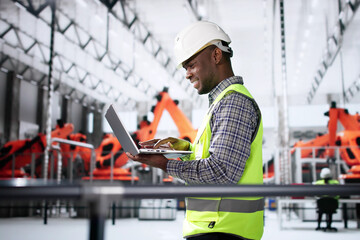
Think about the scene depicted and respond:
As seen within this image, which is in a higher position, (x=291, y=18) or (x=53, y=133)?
(x=291, y=18)

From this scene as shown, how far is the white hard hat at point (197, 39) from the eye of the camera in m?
1.54

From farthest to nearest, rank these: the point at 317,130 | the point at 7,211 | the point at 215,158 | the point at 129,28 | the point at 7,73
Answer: the point at 317,130 → the point at 7,73 → the point at 129,28 → the point at 7,211 → the point at 215,158

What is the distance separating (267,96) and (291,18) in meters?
8.09

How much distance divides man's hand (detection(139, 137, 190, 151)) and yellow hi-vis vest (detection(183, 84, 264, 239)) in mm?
259

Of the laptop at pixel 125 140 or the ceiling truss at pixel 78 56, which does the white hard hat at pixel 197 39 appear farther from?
the ceiling truss at pixel 78 56

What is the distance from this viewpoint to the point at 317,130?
18.6 m

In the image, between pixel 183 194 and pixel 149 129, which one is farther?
pixel 149 129

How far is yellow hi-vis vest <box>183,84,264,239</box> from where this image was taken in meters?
1.35

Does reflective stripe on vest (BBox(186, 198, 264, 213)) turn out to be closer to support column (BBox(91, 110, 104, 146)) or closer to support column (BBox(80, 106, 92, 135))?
support column (BBox(91, 110, 104, 146))

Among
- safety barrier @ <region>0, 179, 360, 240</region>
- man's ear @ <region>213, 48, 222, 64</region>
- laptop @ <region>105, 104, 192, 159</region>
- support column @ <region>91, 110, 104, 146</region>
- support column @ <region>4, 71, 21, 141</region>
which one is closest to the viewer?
safety barrier @ <region>0, 179, 360, 240</region>

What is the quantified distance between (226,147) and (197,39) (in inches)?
18.6

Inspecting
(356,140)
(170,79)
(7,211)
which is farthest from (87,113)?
(356,140)

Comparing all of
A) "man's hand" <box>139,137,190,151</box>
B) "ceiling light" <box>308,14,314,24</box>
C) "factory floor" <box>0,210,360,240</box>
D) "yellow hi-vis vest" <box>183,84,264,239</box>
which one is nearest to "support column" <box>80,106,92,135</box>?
"ceiling light" <box>308,14,314,24</box>

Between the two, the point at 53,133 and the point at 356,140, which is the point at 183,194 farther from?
the point at 53,133
